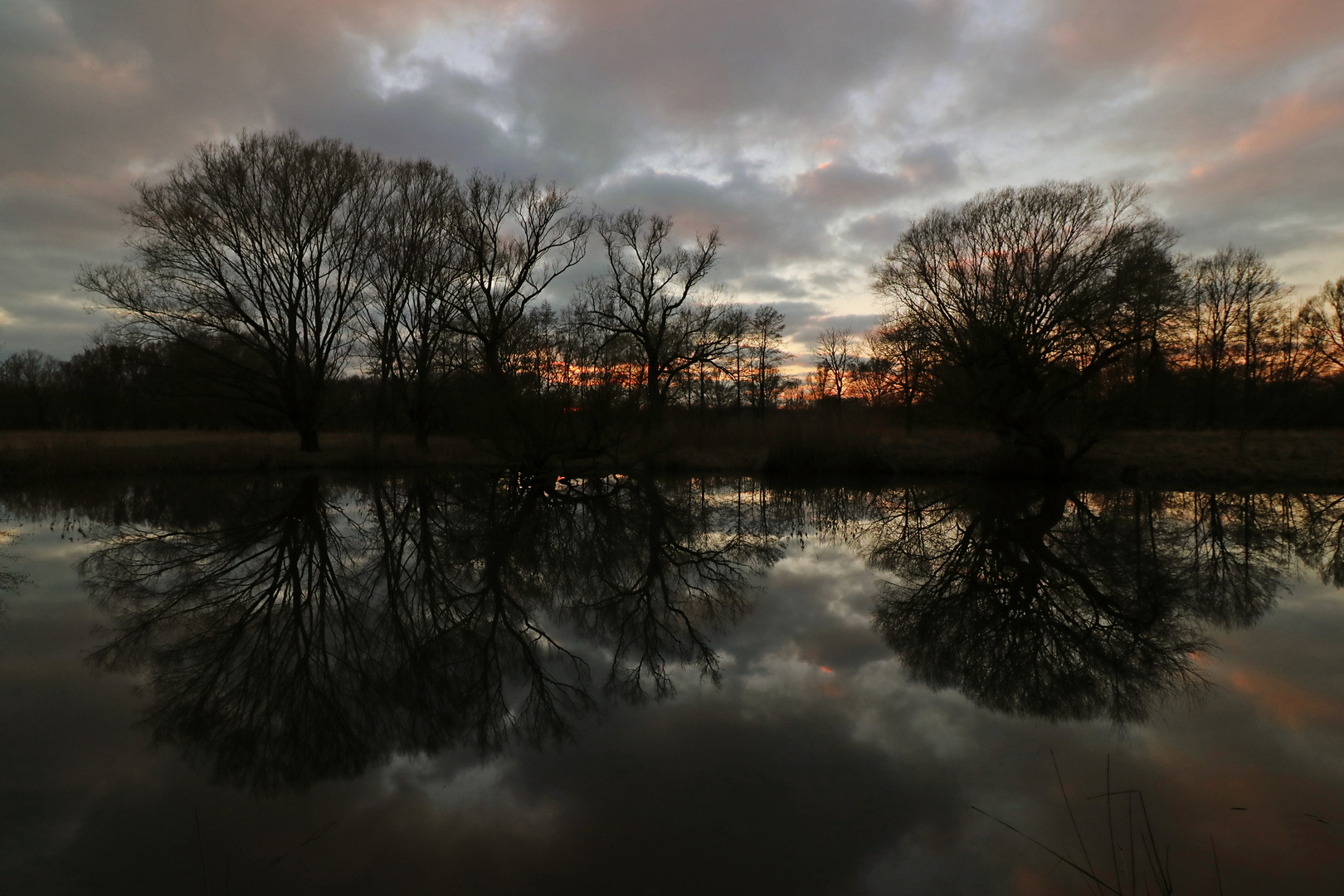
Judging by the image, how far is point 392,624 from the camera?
19.2 ft

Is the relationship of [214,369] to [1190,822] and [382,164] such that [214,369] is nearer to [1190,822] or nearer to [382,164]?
[382,164]

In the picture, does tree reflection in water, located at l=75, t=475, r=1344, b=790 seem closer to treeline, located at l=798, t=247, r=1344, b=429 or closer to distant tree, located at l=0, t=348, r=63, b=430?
treeline, located at l=798, t=247, r=1344, b=429

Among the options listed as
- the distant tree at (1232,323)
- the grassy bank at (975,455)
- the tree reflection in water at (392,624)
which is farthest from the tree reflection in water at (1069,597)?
the distant tree at (1232,323)

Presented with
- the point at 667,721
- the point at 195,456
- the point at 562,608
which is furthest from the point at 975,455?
the point at 195,456

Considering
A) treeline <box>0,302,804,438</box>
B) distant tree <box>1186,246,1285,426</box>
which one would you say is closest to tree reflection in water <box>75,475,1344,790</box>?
treeline <box>0,302,804,438</box>

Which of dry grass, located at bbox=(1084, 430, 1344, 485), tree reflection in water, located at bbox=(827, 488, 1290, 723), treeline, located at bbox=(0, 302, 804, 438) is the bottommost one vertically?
tree reflection in water, located at bbox=(827, 488, 1290, 723)

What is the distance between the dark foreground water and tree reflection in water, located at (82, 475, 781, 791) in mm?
39

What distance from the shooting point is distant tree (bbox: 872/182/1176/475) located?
59.0ft

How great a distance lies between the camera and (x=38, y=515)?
12.4 m

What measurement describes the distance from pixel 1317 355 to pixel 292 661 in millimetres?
45824

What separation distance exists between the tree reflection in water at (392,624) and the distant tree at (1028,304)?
34.0ft

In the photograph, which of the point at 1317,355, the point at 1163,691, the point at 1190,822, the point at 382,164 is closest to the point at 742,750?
the point at 1190,822

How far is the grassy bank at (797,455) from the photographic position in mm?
19531

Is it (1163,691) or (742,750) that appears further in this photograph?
(1163,691)
